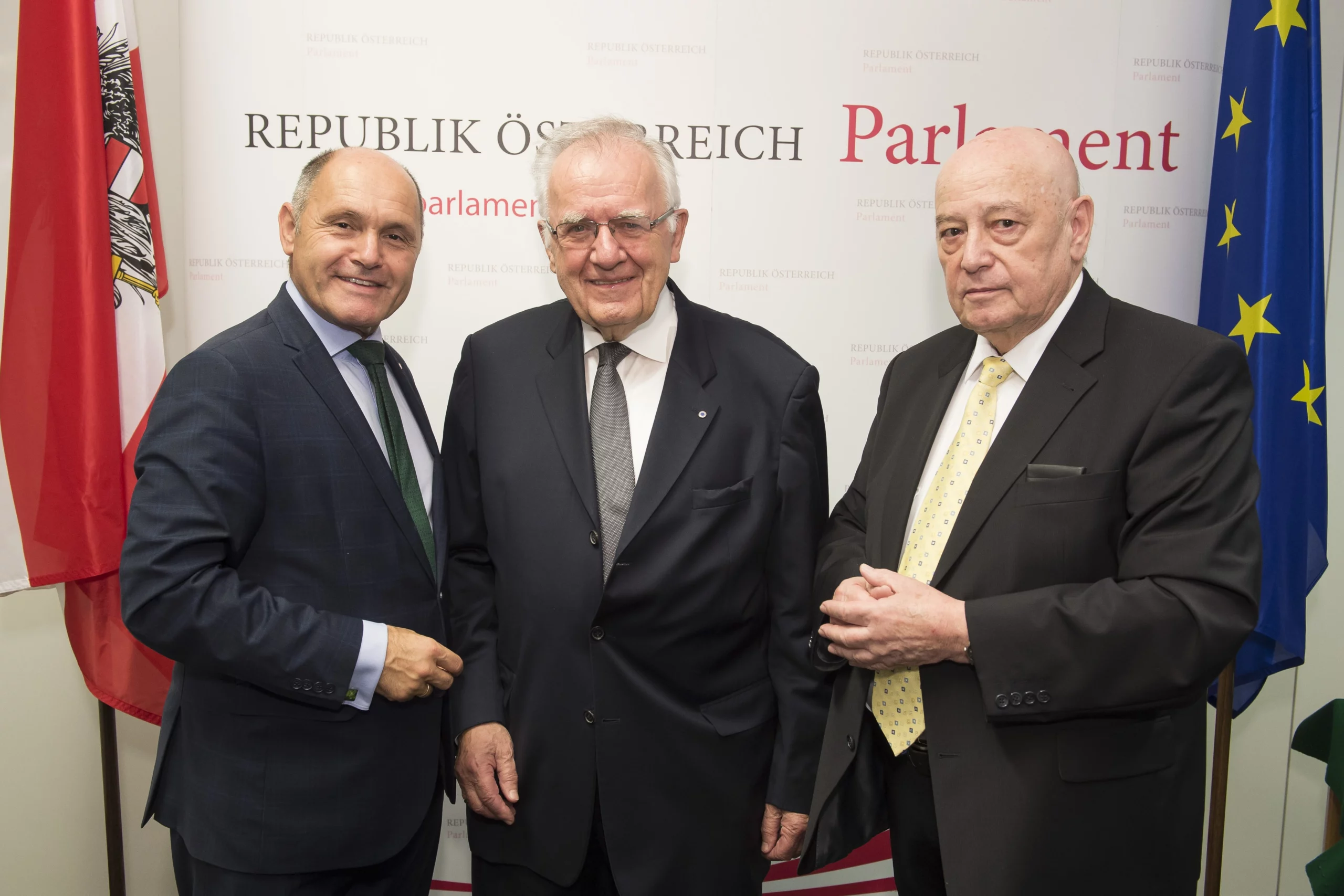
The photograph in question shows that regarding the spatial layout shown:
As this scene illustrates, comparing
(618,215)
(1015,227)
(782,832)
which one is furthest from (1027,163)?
(782,832)

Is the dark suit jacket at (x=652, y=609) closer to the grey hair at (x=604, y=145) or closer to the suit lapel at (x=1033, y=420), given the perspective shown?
the grey hair at (x=604, y=145)

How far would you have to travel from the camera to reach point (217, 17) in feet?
9.00

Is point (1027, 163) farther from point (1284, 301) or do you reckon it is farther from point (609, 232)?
point (1284, 301)

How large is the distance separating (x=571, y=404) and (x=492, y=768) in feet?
2.51

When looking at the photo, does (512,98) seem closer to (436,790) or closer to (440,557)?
(440,557)

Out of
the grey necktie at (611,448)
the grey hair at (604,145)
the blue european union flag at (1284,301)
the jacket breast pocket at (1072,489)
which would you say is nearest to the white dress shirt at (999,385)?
the jacket breast pocket at (1072,489)

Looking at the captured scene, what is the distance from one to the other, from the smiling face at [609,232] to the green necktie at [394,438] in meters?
0.43

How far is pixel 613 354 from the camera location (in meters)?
1.84

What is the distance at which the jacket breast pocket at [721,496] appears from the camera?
5.65 feet

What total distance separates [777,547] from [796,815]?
22.1 inches

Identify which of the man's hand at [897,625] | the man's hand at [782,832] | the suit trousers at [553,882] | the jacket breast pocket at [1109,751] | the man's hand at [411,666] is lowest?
the suit trousers at [553,882]

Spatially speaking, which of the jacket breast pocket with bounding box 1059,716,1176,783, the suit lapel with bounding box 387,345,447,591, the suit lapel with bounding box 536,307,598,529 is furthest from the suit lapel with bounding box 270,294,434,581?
the jacket breast pocket with bounding box 1059,716,1176,783

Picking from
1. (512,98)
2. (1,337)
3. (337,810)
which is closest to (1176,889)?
(337,810)

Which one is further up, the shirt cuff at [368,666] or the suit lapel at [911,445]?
the suit lapel at [911,445]
